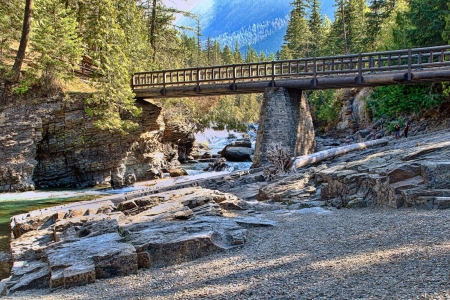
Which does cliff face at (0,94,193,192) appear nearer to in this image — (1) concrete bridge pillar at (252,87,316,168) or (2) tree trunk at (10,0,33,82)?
(2) tree trunk at (10,0,33,82)

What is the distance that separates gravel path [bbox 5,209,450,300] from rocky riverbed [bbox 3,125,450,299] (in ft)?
0.06

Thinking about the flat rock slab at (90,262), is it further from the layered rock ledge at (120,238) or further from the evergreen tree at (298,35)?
the evergreen tree at (298,35)

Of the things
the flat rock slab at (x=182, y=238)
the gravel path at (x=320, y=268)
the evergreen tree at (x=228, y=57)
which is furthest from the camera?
the evergreen tree at (x=228, y=57)

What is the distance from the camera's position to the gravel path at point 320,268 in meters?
4.86

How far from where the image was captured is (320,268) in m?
5.77

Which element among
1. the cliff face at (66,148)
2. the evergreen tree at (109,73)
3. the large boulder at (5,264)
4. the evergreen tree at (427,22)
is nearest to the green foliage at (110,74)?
the evergreen tree at (109,73)

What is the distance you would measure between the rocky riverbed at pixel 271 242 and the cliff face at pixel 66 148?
1154 cm

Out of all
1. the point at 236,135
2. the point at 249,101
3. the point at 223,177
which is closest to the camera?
the point at 223,177

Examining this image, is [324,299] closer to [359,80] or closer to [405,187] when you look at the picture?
[405,187]

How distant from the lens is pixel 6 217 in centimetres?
1563

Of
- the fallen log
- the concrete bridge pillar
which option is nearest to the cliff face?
the concrete bridge pillar

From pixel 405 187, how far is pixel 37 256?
9166 millimetres

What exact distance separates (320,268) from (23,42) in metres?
22.2

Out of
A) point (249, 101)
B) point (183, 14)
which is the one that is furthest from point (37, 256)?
point (249, 101)
